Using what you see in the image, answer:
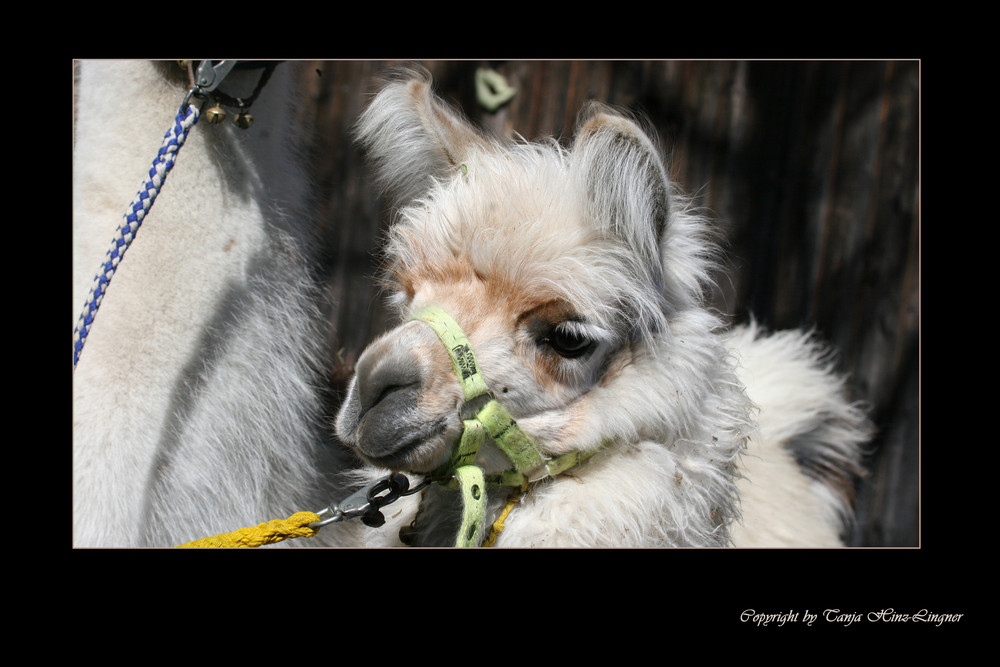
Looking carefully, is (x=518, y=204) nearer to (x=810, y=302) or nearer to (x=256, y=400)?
(x=256, y=400)

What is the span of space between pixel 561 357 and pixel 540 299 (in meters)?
0.12

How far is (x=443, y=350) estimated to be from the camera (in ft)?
3.87

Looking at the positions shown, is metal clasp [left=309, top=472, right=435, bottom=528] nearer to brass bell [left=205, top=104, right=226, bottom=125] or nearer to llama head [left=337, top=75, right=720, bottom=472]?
llama head [left=337, top=75, right=720, bottom=472]

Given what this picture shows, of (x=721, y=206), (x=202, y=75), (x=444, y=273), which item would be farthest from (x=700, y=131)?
(x=202, y=75)

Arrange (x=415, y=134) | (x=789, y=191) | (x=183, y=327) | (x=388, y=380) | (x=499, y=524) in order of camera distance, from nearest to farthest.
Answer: (x=388, y=380) < (x=499, y=524) < (x=183, y=327) < (x=415, y=134) < (x=789, y=191)

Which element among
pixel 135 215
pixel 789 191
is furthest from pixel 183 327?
pixel 789 191

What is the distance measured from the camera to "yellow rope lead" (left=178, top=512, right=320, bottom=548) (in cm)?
116

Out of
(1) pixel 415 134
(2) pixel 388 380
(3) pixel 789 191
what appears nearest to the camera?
(2) pixel 388 380

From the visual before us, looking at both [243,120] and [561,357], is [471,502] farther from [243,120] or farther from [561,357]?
[243,120]

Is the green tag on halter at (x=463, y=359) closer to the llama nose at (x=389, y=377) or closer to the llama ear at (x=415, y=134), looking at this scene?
the llama nose at (x=389, y=377)

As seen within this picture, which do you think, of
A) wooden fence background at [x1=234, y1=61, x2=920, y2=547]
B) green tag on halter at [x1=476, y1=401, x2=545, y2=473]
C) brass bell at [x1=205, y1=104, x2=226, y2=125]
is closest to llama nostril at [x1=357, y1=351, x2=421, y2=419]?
A: green tag on halter at [x1=476, y1=401, x2=545, y2=473]

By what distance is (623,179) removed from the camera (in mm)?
1188

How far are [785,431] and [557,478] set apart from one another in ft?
3.80

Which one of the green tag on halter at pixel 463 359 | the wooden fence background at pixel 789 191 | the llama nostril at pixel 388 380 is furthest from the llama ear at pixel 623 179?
the wooden fence background at pixel 789 191
